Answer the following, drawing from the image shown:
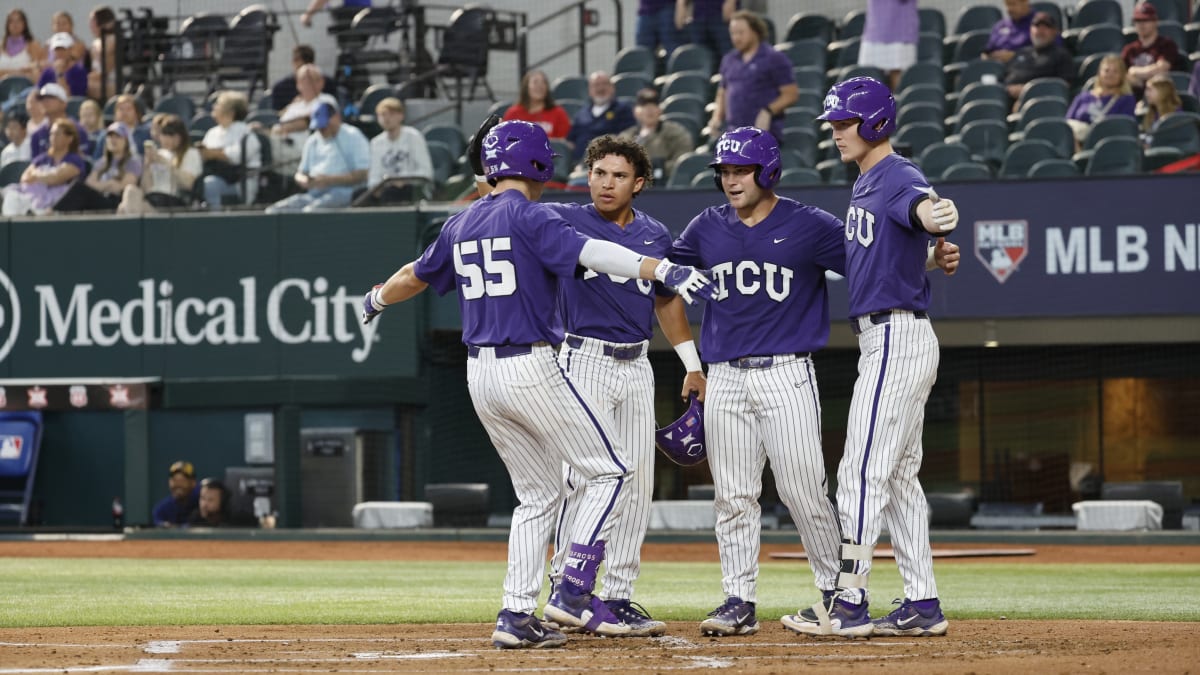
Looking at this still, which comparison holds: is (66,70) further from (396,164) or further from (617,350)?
(617,350)

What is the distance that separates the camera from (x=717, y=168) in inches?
282

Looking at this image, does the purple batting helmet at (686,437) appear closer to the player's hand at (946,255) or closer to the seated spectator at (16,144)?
the player's hand at (946,255)

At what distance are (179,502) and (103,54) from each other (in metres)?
5.90

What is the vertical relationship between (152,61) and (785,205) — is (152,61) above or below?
above

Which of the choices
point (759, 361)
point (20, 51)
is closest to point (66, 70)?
point (20, 51)

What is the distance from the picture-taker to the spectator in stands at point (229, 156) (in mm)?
17453

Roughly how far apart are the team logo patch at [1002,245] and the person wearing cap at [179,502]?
8.11 meters

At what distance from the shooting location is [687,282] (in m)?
6.12

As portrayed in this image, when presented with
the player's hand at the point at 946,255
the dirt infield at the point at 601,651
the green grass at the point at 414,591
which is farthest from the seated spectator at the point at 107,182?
the player's hand at the point at 946,255

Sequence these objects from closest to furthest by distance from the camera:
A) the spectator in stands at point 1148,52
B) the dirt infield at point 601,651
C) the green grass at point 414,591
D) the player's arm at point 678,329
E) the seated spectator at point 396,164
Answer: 1. the dirt infield at point 601,651
2. the player's arm at point 678,329
3. the green grass at point 414,591
4. the spectator in stands at point 1148,52
5. the seated spectator at point 396,164

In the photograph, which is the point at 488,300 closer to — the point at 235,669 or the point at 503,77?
the point at 235,669

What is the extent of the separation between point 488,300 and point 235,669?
66.4 inches

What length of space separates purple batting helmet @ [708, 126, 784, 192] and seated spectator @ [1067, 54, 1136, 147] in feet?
31.4

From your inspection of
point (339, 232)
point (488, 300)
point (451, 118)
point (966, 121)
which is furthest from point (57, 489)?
point (488, 300)
